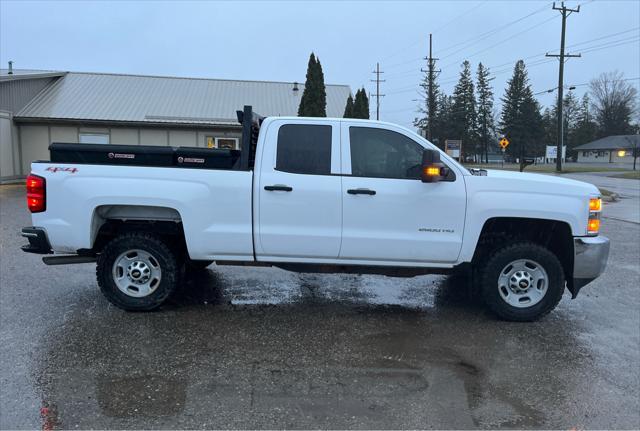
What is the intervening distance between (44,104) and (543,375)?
2722 cm

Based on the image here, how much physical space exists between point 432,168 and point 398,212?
555mm

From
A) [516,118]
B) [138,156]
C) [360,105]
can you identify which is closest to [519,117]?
[516,118]

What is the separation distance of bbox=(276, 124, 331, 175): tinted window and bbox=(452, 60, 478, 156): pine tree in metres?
89.8

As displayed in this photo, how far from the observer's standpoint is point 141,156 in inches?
211

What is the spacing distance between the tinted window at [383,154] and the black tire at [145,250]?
7.16 ft

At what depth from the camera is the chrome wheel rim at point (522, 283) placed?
5469 millimetres

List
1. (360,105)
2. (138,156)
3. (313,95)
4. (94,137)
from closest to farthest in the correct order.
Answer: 1. (138,156)
2. (313,95)
3. (94,137)
4. (360,105)

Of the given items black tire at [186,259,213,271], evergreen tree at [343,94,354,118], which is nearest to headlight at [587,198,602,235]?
black tire at [186,259,213,271]

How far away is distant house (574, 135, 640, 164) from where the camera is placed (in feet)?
276

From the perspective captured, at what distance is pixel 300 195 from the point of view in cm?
527

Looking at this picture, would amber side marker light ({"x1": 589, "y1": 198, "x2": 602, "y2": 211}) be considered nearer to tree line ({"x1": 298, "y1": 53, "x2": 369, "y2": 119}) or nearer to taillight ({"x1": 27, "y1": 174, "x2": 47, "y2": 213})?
taillight ({"x1": 27, "y1": 174, "x2": 47, "y2": 213})

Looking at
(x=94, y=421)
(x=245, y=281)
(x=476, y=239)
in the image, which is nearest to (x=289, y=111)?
(x=245, y=281)

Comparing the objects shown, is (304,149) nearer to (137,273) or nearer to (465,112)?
(137,273)

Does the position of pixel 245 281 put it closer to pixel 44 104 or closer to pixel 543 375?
pixel 543 375
